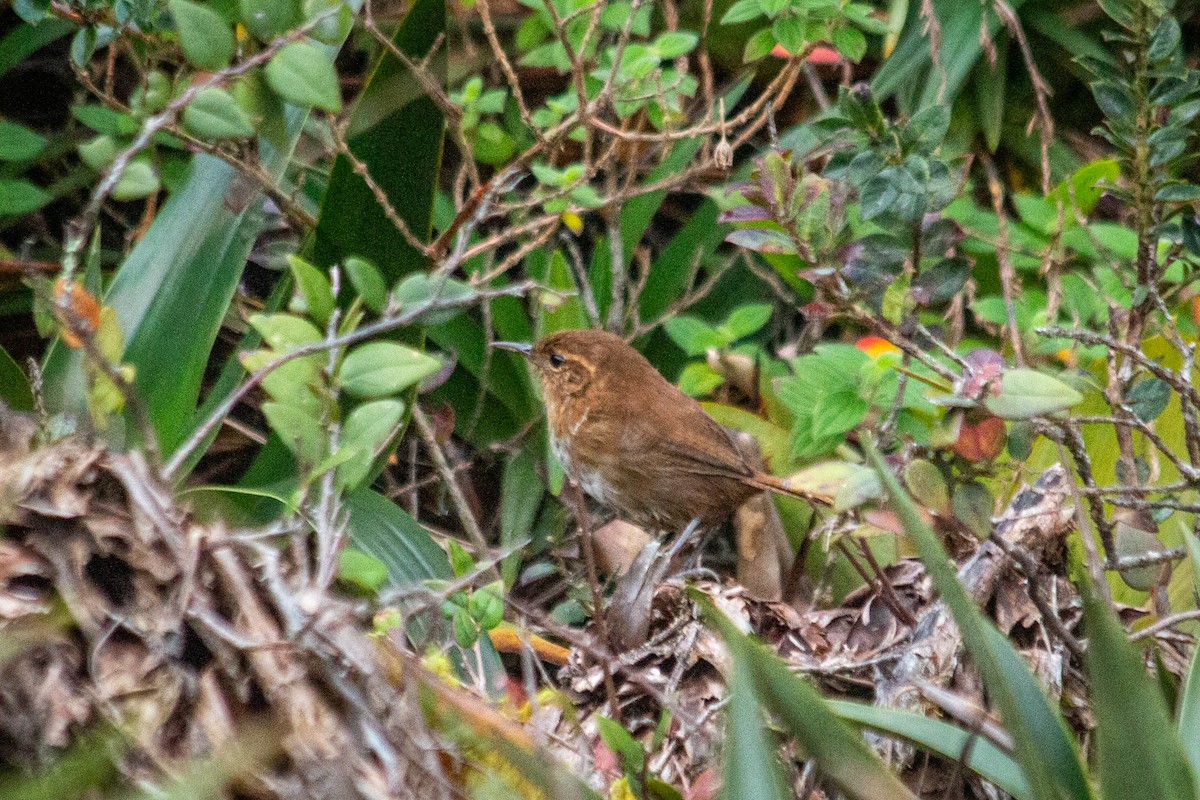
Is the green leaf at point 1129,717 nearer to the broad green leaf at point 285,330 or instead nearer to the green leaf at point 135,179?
the broad green leaf at point 285,330

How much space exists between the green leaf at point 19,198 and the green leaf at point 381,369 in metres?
2.08

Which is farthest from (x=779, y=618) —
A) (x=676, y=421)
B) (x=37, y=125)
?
(x=37, y=125)

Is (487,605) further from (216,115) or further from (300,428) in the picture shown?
(216,115)

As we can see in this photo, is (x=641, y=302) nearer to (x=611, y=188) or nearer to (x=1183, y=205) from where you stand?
(x=611, y=188)

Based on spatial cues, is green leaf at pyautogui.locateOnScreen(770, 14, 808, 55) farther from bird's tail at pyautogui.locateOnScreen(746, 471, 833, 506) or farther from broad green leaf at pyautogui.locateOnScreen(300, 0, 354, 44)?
broad green leaf at pyautogui.locateOnScreen(300, 0, 354, 44)

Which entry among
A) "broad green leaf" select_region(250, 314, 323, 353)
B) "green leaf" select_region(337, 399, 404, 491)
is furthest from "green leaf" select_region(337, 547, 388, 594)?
"broad green leaf" select_region(250, 314, 323, 353)

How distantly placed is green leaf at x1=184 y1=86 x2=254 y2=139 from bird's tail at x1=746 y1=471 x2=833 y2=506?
1664 mm

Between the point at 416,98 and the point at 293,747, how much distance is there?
207 cm

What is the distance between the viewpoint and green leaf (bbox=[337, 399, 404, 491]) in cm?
198

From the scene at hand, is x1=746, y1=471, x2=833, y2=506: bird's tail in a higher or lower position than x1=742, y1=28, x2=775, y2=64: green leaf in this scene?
lower

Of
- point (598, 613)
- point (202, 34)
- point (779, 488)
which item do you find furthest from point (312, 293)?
point (779, 488)

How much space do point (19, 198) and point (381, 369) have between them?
2.16 meters

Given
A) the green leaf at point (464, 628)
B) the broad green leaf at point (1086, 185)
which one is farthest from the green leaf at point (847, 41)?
the green leaf at point (464, 628)

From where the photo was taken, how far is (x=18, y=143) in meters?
3.55
